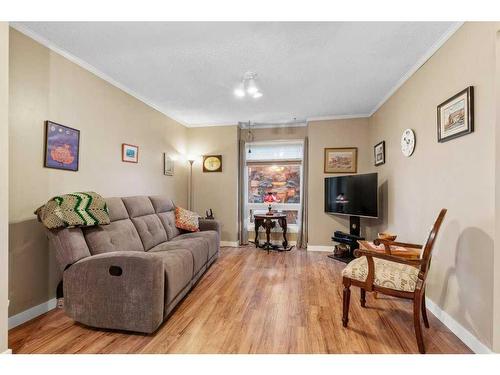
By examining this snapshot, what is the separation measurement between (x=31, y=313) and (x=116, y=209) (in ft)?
3.53

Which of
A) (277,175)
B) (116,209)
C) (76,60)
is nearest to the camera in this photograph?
(76,60)

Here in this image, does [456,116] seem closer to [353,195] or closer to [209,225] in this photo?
[353,195]

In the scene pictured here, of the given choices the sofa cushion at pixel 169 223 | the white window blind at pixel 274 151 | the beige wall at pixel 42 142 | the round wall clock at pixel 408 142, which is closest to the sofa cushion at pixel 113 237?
the beige wall at pixel 42 142

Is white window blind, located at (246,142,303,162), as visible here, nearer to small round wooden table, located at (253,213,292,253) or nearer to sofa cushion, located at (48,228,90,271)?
small round wooden table, located at (253,213,292,253)

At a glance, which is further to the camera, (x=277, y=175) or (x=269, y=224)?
(x=277, y=175)

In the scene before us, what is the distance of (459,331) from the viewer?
1723 mm

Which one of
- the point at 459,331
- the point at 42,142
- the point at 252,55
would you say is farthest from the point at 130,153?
the point at 459,331

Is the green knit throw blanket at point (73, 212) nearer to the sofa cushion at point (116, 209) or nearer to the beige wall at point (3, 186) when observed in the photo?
the sofa cushion at point (116, 209)

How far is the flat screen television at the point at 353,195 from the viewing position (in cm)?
321

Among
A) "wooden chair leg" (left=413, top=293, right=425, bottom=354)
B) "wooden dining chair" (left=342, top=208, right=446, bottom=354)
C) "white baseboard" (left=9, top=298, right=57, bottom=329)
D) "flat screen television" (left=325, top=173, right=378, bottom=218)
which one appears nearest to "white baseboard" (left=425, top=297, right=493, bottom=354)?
"wooden dining chair" (left=342, top=208, right=446, bottom=354)

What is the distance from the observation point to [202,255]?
279cm

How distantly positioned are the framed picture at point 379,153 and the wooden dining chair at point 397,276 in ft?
6.54

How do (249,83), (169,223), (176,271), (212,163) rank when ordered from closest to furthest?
(176,271) < (249,83) < (169,223) < (212,163)
